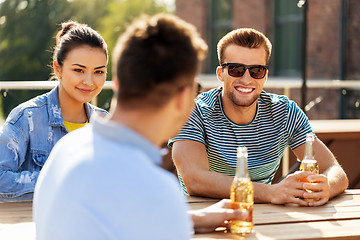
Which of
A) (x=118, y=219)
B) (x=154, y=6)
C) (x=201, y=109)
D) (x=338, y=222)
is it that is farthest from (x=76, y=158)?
(x=154, y=6)

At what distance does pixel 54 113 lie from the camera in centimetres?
281

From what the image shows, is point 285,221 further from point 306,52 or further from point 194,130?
point 306,52

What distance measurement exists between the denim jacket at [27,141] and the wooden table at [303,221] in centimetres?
73

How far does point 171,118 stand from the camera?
54.0 inches

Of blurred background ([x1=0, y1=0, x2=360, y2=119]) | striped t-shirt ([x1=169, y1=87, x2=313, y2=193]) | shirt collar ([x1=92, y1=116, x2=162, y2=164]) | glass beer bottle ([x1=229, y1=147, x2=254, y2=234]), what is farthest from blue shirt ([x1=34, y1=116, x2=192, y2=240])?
blurred background ([x1=0, y1=0, x2=360, y2=119])

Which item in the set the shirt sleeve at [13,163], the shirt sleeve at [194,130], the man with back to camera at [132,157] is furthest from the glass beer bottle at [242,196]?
the shirt sleeve at [13,163]

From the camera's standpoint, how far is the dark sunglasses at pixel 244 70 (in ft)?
9.50

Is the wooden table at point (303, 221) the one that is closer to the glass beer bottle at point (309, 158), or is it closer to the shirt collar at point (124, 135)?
the glass beer bottle at point (309, 158)

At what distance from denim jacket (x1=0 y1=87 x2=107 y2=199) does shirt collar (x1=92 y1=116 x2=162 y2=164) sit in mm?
1244

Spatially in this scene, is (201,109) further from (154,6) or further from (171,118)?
(154,6)

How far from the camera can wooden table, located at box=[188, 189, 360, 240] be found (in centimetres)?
194

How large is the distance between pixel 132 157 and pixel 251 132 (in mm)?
1754

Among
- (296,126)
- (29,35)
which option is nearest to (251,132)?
(296,126)

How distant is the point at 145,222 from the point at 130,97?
0.97ft
